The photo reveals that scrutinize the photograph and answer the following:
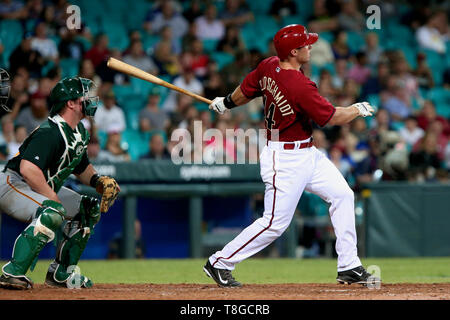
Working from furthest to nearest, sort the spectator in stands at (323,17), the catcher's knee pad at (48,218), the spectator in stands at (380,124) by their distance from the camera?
the spectator in stands at (323,17) < the spectator in stands at (380,124) < the catcher's knee pad at (48,218)

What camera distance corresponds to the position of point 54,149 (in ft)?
18.5

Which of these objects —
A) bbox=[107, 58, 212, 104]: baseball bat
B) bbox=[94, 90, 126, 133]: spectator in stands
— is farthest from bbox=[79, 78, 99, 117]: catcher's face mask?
bbox=[94, 90, 126, 133]: spectator in stands

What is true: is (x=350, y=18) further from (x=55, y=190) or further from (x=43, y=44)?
(x=55, y=190)

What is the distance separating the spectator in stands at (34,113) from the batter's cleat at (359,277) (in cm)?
599

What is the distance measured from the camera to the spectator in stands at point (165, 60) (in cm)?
1283

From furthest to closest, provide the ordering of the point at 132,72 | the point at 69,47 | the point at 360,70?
the point at 360,70 → the point at 69,47 → the point at 132,72

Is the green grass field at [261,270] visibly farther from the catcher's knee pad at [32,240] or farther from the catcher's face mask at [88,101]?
the catcher's face mask at [88,101]

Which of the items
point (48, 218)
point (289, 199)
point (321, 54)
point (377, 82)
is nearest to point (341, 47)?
point (321, 54)

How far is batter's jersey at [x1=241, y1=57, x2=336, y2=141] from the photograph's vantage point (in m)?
5.77

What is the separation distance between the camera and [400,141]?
38.9ft

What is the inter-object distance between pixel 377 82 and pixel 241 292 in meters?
8.81

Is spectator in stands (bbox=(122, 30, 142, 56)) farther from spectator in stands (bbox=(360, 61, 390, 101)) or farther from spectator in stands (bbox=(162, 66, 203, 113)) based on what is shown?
spectator in stands (bbox=(360, 61, 390, 101))

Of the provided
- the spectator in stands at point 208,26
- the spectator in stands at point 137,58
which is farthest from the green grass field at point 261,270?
the spectator in stands at point 208,26

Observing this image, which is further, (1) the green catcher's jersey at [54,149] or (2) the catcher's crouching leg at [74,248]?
(2) the catcher's crouching leg at [74,248]
